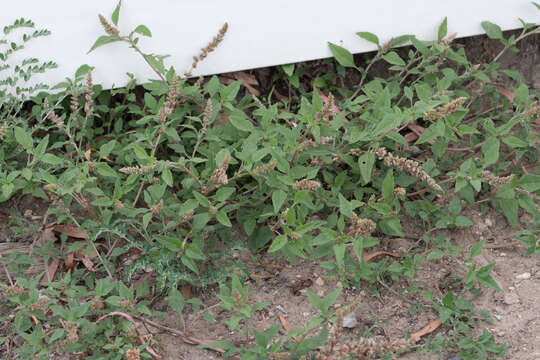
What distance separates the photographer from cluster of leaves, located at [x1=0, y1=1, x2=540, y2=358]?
8.25 ft

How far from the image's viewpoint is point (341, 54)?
3307mm

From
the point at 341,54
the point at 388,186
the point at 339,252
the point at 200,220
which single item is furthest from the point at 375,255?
the point at 341,54

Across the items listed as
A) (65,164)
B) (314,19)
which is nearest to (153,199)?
(65,164)

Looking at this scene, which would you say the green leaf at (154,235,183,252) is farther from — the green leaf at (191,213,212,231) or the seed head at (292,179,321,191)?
the seed head at (292,179,321,191)

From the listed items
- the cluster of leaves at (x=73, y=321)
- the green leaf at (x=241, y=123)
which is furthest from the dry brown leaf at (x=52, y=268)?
the green leaf at (x=241, y=123)

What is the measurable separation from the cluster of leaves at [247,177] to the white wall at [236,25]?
0.33 ft

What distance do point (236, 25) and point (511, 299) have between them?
5.94ft

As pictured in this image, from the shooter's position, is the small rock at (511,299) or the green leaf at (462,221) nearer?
the small rock at (511,299)

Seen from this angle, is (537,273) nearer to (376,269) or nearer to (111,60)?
(376,269)

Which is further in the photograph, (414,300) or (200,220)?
(414,300)

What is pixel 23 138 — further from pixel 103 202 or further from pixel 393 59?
pixel 393 59

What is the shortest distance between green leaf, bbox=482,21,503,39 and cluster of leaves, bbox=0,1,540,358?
16 millimetres

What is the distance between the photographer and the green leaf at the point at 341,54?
3.30m

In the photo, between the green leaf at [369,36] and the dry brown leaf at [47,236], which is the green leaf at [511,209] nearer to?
the green leaf at [369,36]
